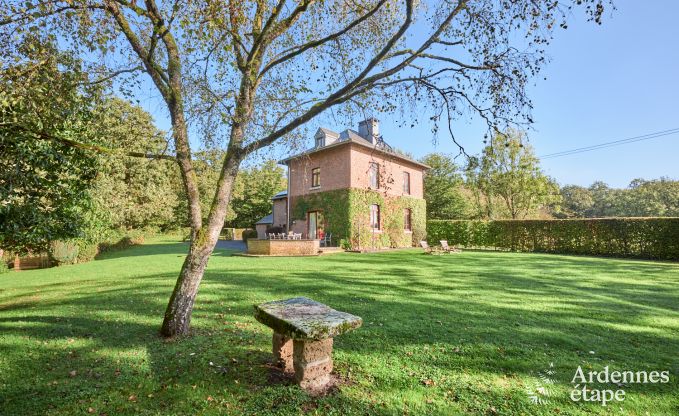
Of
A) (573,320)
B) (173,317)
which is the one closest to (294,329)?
(173,317)

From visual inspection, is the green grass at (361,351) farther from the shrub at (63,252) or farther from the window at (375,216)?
the window at (375,216)

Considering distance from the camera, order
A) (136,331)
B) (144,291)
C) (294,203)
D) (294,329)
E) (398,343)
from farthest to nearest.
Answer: (294,203) → (144,291) → (136,331) → (398,343) → (294,329)

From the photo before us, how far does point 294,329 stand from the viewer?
3.07m

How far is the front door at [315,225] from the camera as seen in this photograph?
22953mm

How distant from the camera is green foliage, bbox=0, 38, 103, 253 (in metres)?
4.20

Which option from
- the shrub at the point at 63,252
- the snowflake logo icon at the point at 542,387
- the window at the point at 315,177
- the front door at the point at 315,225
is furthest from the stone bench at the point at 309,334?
the window at the point at 315,177

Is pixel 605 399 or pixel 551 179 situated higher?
pixel 551 179

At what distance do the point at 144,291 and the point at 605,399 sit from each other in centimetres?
886

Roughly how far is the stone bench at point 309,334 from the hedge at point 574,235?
73.4 ft

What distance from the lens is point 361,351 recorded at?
13.8 feet

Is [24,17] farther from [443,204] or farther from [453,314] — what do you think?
[443,204]

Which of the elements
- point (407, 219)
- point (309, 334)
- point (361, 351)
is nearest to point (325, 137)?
point (407, 219)

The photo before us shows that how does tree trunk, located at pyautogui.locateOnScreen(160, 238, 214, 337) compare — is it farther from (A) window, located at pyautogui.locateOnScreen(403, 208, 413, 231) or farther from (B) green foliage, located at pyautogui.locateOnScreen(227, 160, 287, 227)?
(B) green foliage, located at pyautogui.locateOnScreen(227, 160, 287, 227)

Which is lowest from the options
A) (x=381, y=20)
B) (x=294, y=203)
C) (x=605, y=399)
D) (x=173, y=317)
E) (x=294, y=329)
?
(x=605, y=399)
